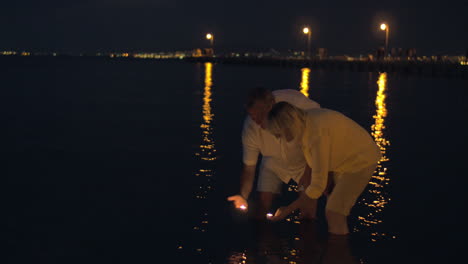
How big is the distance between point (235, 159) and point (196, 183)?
2275 mm

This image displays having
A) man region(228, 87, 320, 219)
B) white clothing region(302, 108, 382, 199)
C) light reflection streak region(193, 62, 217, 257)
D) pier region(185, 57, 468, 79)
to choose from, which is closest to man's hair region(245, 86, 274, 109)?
man region(228, 87, 320, 219)

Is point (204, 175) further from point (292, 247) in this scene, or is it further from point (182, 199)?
point (292, 247)

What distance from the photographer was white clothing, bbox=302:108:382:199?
17.5 ft

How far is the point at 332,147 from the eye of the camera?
18.3 ft

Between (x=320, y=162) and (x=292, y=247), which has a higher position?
(x=320, y=162)

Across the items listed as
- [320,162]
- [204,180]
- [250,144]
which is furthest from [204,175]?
[320,162]

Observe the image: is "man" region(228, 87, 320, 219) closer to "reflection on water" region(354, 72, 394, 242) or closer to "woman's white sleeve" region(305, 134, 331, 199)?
"woman's white sleeve" region(305, 134, 331, 199)

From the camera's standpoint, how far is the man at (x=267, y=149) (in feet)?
18.5

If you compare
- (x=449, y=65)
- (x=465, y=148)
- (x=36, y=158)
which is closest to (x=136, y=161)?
(x=36, y=158)

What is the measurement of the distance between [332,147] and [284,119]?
0.77 metres

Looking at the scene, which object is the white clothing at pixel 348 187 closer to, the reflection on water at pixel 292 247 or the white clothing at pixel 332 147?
the white clothing at pixel 332 147

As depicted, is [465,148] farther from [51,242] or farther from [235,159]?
[51,242]

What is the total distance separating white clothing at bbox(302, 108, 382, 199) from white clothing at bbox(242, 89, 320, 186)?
20.4 inches

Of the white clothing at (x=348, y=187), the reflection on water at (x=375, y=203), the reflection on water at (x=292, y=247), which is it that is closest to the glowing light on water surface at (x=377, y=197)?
the reflection on water at (x=375, y=203)
